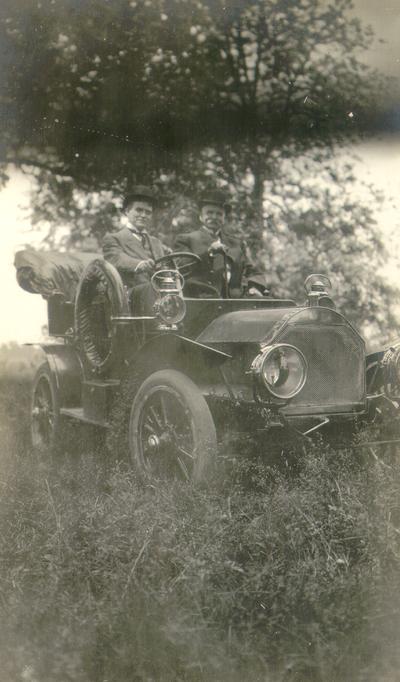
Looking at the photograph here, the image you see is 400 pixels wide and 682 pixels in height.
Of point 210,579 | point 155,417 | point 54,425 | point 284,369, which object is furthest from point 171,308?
point 54,425

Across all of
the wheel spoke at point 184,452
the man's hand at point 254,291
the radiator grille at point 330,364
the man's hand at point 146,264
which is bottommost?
the wheel spoke at point 184,452

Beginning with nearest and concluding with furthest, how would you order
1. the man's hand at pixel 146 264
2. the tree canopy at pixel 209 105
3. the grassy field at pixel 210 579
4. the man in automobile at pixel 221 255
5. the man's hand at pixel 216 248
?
the grassy field at pixel 210 579 → the tree canopy at pixel 209 105 → the man's hand at pixel 146 264 → the man's hand at pixel 216 248 → the man in automobile at pixel 221 255

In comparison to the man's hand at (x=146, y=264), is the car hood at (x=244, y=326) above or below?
below

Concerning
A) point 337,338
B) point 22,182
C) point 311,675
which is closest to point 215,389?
point 337,338

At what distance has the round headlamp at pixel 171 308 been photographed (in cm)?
399

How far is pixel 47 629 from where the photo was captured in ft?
7.88

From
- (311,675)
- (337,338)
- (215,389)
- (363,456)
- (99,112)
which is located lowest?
(311,675)

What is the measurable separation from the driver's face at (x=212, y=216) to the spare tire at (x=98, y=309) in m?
1.08

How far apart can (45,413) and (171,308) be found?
222 centimetres

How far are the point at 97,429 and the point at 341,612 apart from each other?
122 inches

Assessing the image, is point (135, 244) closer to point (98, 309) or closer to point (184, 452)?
point (98, 309)

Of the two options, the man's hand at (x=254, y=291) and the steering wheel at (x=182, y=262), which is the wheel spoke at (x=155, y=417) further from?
the man's hand at (x=254, y=291)

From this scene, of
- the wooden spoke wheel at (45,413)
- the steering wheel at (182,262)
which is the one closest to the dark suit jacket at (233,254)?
the steering wheel at (182,262)

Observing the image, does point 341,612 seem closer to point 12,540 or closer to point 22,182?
point 12,540
